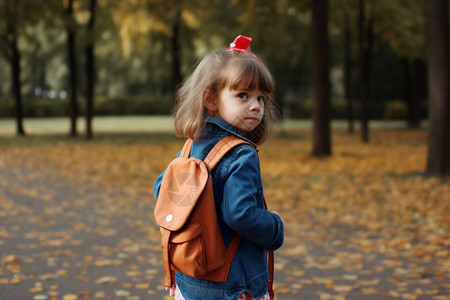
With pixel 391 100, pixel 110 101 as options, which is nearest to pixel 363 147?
pixel 391 100

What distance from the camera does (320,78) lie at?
13227mm

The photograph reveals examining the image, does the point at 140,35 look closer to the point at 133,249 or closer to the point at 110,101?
the point at 133,249

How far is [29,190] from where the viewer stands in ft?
28.9

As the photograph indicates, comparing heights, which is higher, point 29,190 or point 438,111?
point 438,111

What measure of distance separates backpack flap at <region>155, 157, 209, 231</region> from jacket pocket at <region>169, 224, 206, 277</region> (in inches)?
1.5

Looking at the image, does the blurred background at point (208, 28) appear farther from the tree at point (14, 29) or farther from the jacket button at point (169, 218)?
the jacket button at point (169, 218)

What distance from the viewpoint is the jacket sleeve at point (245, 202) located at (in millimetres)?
1679

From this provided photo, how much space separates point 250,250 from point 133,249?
3736 millimetres

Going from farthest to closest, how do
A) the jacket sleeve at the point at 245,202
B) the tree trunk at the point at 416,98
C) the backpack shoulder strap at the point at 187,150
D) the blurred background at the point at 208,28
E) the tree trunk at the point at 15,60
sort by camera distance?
the tree trunk at the point at 416,98
the tree trunk at the point at 15,60
the blurred background at the point at 208,28
the backpack shoulder strap at the point at 187,150
the jacket sleeve at the point at 245,202

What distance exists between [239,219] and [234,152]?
0.81 ft

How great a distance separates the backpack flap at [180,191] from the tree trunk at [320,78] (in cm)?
1186

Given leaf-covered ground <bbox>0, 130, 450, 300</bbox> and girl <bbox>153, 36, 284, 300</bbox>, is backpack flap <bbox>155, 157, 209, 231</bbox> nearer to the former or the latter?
girl <bbox>153, 36, 284, 300</bbox>

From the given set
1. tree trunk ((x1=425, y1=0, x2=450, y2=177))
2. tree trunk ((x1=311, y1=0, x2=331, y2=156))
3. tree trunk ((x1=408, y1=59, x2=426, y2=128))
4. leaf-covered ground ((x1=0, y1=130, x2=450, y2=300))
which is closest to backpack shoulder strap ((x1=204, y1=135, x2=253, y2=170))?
leaf-covered ground ((x1=0, y1=130, x2=450, y2=300))

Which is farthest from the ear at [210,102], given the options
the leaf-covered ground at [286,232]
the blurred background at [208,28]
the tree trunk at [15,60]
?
the tree trunk at [15,60]
